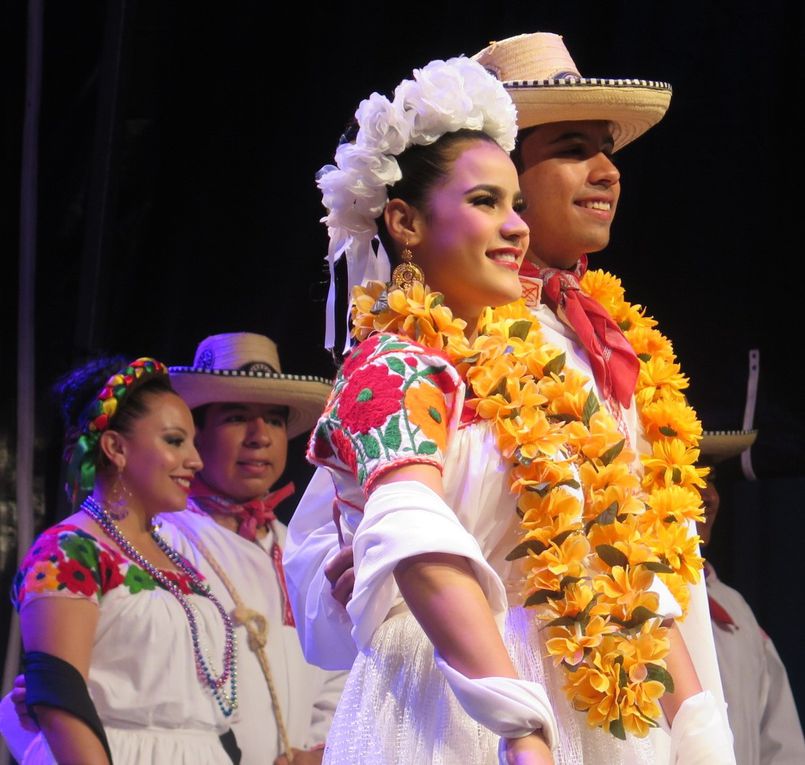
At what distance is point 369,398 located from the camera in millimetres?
1817

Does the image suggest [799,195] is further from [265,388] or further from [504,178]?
[504,178]

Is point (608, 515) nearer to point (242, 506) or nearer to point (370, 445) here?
point (370, 445)

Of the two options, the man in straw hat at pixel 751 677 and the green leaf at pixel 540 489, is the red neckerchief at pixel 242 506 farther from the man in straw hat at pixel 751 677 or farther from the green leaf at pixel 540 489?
the green leaf at pixel 540 489

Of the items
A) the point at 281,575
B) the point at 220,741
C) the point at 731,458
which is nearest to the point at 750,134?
the point at 731,458

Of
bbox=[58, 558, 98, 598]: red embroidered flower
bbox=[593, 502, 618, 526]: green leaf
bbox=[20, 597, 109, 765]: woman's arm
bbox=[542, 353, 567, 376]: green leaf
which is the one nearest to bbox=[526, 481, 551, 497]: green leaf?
bbox=[593, 502, 618, 526]: green leaf

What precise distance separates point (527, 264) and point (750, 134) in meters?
1.57

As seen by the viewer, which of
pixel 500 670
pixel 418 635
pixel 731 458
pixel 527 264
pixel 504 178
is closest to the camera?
pixel 500 670

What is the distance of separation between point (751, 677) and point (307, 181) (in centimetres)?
190

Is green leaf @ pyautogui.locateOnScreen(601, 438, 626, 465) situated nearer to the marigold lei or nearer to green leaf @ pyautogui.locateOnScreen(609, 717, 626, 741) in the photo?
the marigold lei

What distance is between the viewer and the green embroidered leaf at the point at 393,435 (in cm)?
177

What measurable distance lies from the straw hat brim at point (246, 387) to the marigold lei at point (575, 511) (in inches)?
81.0

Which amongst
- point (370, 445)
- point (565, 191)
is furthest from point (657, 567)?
point (565, 191)

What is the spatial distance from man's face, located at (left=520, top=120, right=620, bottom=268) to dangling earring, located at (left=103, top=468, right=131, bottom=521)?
1.56m

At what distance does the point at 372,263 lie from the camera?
7.09ft
